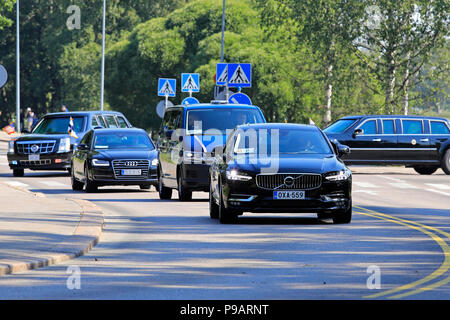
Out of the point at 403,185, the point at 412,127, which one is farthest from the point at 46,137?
the point at 412,127

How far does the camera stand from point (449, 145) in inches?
1407

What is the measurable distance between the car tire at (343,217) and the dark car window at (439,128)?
19.5m

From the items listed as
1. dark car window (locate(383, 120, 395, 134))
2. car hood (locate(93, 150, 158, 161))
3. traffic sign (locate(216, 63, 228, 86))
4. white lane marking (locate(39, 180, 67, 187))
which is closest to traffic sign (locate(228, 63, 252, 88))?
traffic sign (locate(216, 63, 228, 86))

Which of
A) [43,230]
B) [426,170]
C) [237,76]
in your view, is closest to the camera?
[43,230]

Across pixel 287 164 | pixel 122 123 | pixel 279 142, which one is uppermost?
pixel 279 142

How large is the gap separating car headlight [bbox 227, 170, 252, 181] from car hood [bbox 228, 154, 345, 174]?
8 centimetres

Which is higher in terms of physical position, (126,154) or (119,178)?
(126,154)

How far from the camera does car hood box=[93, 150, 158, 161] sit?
2536cm

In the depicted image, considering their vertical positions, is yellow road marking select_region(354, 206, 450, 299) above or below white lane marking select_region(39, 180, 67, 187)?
above

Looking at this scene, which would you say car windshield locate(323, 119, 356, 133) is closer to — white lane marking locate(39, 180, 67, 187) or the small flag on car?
the small flag on car

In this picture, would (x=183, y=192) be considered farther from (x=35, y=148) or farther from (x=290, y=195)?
(x=35, y=148)

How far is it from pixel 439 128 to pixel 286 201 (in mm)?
20746

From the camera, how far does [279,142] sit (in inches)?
699
